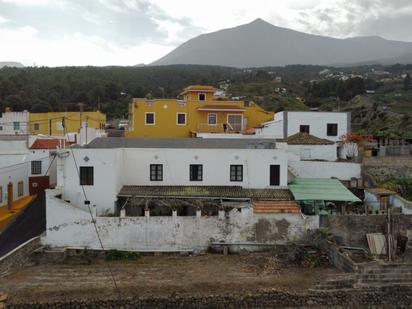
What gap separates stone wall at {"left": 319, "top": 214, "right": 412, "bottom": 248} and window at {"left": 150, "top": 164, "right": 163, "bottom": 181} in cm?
865

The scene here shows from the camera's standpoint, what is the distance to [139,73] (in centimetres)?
9438

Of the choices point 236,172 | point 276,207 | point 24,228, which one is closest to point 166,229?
point 276,207

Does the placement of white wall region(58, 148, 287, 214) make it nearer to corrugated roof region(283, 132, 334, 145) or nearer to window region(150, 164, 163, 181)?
window region(150, 164, 163, 181)

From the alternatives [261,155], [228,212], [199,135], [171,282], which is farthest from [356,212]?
[199,135]

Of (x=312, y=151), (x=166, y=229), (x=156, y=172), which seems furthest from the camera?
(x=312, y=151)

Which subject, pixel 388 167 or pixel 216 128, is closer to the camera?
pixel 388 167

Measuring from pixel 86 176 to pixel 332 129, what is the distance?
18471 millimetres

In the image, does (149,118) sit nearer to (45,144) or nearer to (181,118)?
(181,118)

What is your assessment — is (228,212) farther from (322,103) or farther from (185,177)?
(322,103)

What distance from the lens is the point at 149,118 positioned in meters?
32.7

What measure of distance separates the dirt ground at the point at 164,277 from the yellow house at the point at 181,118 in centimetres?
1569

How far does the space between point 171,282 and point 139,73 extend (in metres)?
83.1

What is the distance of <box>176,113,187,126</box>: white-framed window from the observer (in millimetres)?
32969

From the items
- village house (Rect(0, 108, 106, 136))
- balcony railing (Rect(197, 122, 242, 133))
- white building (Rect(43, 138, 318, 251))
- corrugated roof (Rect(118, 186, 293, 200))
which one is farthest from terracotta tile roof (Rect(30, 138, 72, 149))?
village house (Rect(0, 108, 106, 136))
